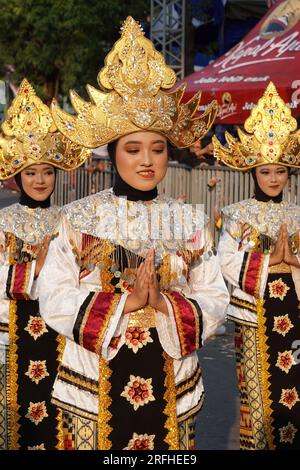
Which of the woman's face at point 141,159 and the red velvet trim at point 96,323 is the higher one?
the woman's face at point 141,159

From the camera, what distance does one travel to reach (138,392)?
4.93m

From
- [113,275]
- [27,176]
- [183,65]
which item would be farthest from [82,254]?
[183,65]

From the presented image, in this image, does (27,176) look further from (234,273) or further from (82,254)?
(82,254)

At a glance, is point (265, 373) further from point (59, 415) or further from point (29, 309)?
point (29, 309)

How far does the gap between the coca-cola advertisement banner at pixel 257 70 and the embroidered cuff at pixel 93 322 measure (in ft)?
29.3

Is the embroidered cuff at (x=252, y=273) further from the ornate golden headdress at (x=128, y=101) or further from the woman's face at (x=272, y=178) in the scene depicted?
the ornate golden headdress at (x=128, y=101)

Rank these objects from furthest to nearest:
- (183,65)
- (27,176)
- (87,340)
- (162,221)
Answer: (183,65)
(27,176)
(162,221)
(87,340)

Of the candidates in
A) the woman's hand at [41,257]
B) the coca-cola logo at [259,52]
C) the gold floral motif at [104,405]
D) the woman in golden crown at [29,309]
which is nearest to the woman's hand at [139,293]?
the gold floral motif at [104,405]

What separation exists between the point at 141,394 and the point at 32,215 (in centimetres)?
273

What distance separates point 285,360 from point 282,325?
23 cm

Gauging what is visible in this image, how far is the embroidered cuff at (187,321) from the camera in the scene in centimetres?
483

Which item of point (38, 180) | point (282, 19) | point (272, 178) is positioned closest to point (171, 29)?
point (282, 19)

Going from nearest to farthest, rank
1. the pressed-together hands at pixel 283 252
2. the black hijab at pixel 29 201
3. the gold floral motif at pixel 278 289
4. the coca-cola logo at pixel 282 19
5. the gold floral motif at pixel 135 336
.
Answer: the gold floral motif at pixel 135 336, the pressed-together hands at pixel 283 252, the black hijab at pixel 29 201, the gold floral motif at pixel 278 289, the coca-cola logo at pixel 282 19

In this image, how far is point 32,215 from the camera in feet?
24.5
